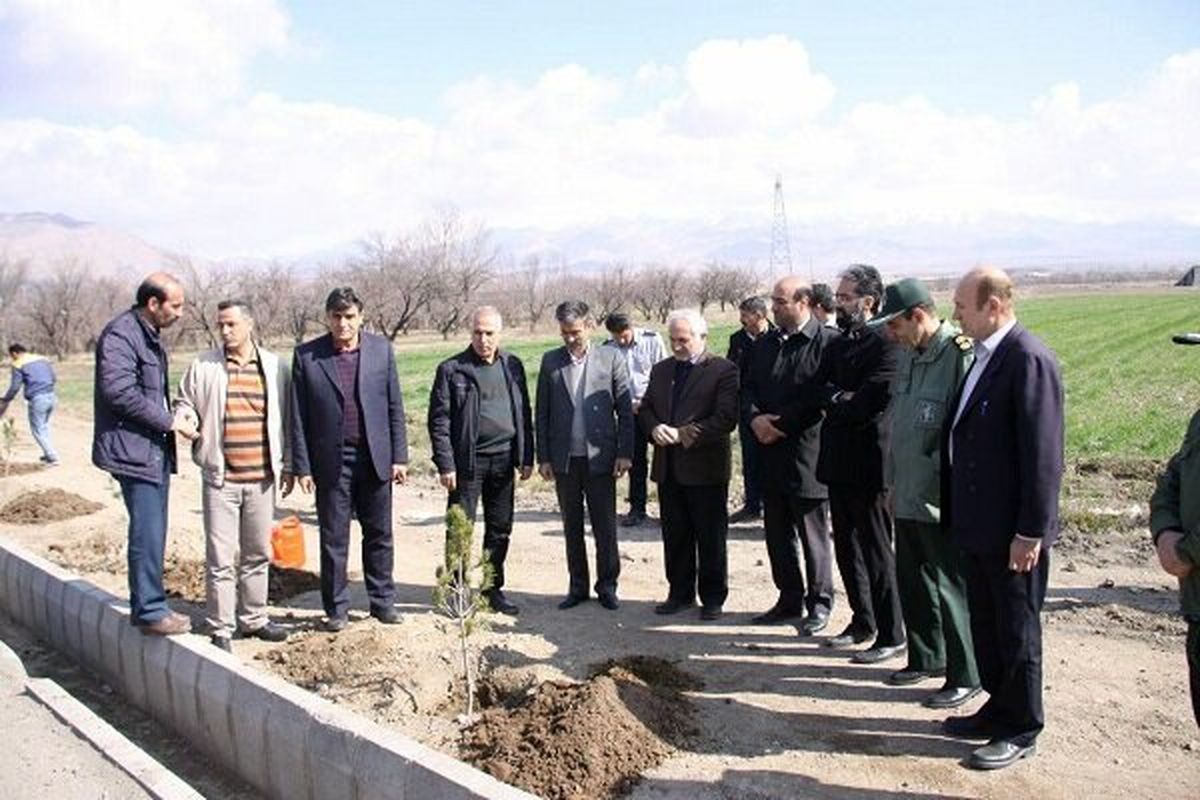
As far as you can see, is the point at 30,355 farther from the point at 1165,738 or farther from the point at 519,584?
the point at 1165,738

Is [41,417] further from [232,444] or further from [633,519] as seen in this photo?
[232,444]

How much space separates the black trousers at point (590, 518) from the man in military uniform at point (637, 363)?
2229mm

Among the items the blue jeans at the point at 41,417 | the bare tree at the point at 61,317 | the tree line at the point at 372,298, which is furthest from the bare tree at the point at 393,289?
the blue jeans at the point at 41,417

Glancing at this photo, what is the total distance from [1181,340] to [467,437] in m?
4.11

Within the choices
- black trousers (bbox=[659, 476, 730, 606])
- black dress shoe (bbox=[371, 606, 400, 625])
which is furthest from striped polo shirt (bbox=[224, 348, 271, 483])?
black trousers (bbox=[659, 476, 730, 606])

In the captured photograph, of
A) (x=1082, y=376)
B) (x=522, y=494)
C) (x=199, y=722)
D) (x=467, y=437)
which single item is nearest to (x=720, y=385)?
(x=467, y=437)

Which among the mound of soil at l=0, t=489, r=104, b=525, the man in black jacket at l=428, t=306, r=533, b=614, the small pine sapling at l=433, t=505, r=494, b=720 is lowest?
the mound of soil at l=0, t=489, r=104, b=525

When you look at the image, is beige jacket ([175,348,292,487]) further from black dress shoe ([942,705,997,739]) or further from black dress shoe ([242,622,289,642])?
black dress shoe ([942,705,997,739])

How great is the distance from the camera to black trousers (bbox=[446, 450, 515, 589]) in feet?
21.4

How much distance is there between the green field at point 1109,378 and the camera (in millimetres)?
12758

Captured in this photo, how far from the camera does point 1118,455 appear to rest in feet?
37.1

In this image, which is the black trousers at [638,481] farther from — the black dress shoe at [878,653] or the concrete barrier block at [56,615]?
the concrete barrier block at [56,615]

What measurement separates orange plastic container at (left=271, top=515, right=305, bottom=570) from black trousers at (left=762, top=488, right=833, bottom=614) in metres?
3.87

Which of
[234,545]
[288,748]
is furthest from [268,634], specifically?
[288,748]
